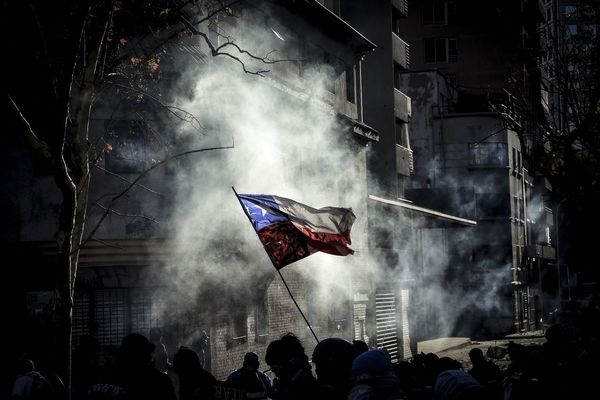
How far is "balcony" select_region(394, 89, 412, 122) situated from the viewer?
119ft

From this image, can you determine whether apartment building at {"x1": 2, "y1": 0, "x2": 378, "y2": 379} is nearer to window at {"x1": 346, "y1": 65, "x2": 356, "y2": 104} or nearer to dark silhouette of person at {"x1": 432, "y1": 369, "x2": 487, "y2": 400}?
window at {"x1": 346, "y1": 65, "x2": 356, "y2": 104}

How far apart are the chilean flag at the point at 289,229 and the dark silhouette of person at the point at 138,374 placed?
401 cm

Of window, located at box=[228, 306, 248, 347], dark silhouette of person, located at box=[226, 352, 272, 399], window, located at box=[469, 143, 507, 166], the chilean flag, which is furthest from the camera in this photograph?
window, located at box=[469, 143, 507, 166]

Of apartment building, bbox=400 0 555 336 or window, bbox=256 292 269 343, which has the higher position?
apartment building, bbox=400 0 555 336

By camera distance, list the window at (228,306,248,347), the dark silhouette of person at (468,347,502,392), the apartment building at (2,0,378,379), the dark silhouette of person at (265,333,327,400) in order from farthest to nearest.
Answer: the window at (228,306,248,347) → the apartment building at (2,0,378,379) → the dark silhouette of person at (468,347,502,392) → the dark silhouette of person at (265,333,327,400)

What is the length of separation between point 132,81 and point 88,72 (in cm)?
Answer: 656

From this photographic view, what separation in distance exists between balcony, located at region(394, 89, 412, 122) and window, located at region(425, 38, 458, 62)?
14.1 meters

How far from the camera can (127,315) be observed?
58.7 feet

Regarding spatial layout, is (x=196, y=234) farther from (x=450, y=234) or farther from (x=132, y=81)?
(x=450, y=234)

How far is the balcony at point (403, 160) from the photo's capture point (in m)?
35.8

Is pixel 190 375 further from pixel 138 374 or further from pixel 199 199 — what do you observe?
pixel 199 199

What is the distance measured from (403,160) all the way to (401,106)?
217 cm

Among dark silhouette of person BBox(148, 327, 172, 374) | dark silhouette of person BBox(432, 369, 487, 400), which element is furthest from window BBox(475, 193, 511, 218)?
dark silhouette of person BBox(432, 369, 487, 400)

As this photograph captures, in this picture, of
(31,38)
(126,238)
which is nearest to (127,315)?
(126,238)
